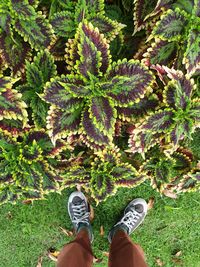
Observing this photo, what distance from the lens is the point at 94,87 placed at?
190 cm

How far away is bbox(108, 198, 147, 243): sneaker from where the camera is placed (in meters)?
3.26

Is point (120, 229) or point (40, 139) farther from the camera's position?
point (120, 229)

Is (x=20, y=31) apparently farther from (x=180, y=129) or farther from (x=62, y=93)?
(x=180, y=129)

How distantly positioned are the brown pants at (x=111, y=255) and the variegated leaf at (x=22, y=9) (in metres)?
1.67

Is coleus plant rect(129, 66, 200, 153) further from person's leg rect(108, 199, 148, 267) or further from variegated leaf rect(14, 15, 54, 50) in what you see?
person's leg rect(108, 199, 148, 267)

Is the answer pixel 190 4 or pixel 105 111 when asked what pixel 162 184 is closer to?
pixel 105 111

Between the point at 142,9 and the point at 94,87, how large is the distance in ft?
1.77

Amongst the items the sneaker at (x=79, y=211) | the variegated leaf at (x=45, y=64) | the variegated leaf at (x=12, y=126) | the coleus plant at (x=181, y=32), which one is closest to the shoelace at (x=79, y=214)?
the sneaker at (x=79, y=211)

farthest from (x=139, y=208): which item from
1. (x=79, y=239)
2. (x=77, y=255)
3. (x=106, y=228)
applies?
(x=77, y=255)

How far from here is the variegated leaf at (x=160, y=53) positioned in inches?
77.2

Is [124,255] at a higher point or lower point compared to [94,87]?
lower

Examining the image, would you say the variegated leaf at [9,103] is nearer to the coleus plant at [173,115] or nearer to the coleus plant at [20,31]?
the coleus plant at [20,31]

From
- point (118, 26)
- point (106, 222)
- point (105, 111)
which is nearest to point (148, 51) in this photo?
point (118, 26)

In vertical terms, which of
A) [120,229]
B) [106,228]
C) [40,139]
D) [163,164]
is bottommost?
[106,228]
